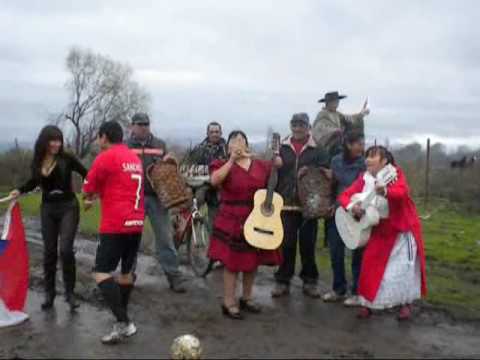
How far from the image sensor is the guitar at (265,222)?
733 cm

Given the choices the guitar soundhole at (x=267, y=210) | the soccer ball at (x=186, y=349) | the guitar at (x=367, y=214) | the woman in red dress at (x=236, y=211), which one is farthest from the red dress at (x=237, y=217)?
the soccer ball at (x=186, y=349)

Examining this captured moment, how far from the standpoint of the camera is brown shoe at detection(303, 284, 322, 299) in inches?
332

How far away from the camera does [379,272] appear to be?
7379 mm

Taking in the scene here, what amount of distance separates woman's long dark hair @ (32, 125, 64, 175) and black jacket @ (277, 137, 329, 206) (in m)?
2.70

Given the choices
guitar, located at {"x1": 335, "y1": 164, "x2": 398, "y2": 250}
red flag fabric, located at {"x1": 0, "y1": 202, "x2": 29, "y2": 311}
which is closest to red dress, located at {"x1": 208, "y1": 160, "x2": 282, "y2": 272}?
guitar, located at {"x1": 335, "y1": 164, "x2": 398, "y2": 250}

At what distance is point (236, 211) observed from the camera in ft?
24.4

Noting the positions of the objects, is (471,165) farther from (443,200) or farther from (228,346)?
(228,346)

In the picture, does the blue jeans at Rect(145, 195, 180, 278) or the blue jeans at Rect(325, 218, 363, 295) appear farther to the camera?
the blue jeans at Rect(145, 195, 180, 278)

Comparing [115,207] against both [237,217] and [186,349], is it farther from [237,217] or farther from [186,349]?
[186,349]

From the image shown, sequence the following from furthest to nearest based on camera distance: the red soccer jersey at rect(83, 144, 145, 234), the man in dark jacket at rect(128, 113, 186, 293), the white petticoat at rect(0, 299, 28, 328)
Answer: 1. the man in dark jacket at rect(128, 113, 186, 293)
2. the white petticoat at rect(0, 299, 28, 328)
3. the red soccer jersey at rect(83, 144, 145, 234)

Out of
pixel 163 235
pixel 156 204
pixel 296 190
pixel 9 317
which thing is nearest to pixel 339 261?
pixel 296 190

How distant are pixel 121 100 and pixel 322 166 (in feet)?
213

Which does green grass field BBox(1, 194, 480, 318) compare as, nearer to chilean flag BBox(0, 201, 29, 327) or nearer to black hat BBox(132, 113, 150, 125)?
black hat BBox(132, 113, 150, 125)

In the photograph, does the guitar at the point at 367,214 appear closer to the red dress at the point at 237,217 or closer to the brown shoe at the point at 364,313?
the brown shoe at the point at 364,313
